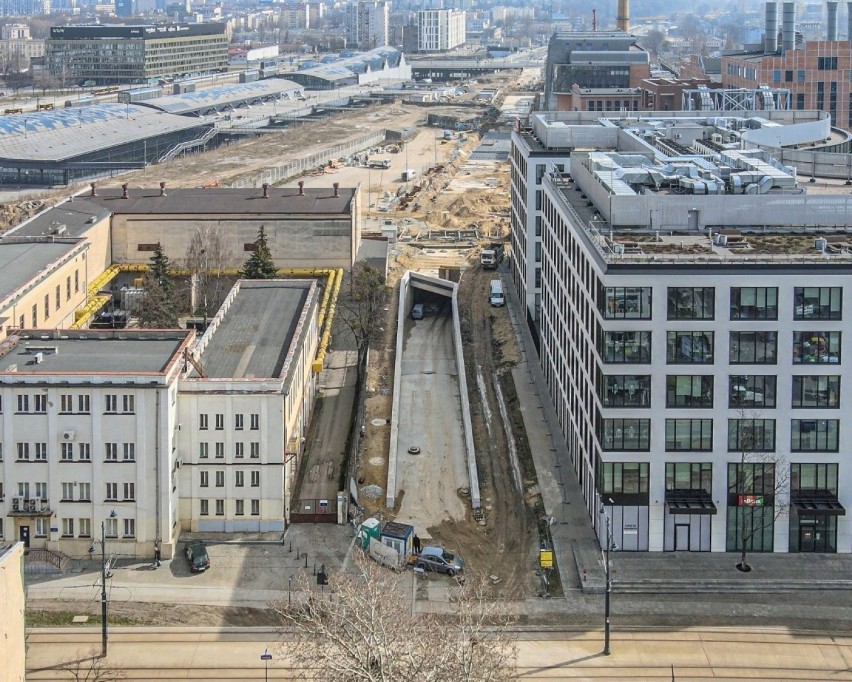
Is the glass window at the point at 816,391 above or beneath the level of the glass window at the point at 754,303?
beneath

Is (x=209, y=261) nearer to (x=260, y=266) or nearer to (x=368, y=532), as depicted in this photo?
(x=260, y=266)

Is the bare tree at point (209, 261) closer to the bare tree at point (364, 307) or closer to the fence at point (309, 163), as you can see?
the bare tree at point (364, 307)

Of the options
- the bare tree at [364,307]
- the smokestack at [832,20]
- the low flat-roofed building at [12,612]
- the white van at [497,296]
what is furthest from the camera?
the smokestack at [832,20]

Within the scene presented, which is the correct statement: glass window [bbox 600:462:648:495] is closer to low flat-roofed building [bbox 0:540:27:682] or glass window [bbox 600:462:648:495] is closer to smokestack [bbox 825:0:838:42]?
low flat-roofed building [bbox 0:540:27:682]

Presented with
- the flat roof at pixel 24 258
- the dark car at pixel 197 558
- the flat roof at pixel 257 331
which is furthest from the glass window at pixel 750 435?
the flat roof at pixel 24 258

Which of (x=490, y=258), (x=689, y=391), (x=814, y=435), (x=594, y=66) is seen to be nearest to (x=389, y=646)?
(x=689, y=391)

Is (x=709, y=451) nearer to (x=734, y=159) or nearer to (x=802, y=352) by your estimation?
(x=802, y=352)
